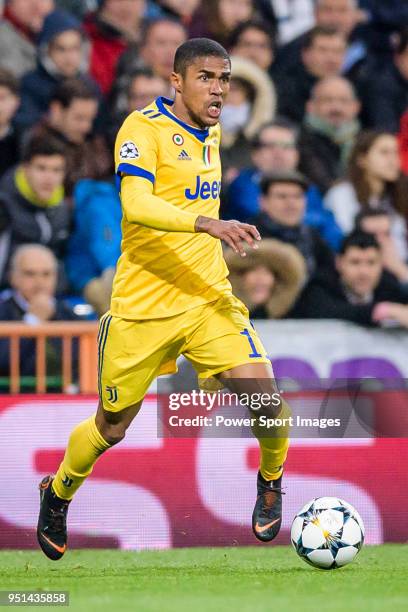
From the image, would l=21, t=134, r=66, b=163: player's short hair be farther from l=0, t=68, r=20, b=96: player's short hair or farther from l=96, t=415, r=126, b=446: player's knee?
l=96, t=415, r=126, b=446: player's knee

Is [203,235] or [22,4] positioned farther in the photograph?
[22,4]

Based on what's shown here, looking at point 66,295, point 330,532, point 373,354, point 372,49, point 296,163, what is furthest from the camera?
point 372,49

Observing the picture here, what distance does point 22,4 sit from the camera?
41.3 feet

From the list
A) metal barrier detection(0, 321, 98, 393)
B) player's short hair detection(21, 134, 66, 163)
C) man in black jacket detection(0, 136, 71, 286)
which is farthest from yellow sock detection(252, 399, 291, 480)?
player's short hair detection(21, 134, 66, 163)

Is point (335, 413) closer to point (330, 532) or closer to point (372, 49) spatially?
point (330, 532)

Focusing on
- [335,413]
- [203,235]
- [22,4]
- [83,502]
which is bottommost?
[83,502]

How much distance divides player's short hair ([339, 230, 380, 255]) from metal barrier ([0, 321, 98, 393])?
2496 mm

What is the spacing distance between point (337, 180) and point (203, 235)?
16.7ft

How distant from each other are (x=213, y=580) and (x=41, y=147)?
16.4 feet

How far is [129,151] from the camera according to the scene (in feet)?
23.6

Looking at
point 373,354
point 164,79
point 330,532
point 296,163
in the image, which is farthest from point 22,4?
point 330,532

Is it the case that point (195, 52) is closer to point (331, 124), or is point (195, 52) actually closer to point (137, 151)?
point (137, 151)

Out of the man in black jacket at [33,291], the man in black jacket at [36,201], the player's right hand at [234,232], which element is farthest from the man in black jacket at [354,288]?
the player's right hand at [234,232]

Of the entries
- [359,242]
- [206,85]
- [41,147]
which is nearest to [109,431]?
[206,85]
